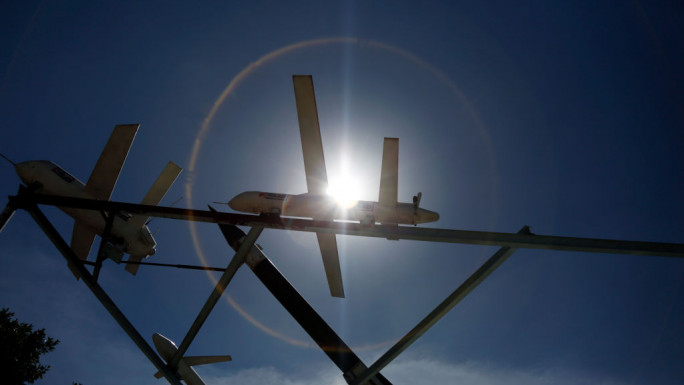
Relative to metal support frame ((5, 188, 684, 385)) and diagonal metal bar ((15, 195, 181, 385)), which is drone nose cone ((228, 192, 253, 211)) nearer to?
metal support frame ((5, 188, 684, 385))

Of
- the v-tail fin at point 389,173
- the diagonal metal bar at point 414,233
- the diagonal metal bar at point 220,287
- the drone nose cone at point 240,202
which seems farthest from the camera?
the drone nose cone at point 240,202

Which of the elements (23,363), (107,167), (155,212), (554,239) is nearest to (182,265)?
(155,212)

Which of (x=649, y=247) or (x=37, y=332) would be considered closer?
(x=649, y=247)

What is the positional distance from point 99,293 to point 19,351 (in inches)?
853

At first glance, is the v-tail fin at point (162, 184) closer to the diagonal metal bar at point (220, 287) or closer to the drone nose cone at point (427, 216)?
the diagonal metal bar at point (220, 287)

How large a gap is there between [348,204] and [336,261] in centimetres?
143

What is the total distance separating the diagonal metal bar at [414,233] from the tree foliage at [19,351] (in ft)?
68.3

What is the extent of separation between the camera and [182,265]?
7.45m

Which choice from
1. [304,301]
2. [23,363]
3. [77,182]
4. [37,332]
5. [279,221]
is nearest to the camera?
[279,221]

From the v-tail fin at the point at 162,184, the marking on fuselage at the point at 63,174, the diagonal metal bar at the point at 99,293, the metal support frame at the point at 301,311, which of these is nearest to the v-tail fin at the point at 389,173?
the metal support frame at the point at 301,311

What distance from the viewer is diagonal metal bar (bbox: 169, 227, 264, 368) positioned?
21.6 ft

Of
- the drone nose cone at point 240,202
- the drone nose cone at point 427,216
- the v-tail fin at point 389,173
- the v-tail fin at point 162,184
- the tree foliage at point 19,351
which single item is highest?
the v-tail fin at point 162,184

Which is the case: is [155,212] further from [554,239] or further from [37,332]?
[37,332]

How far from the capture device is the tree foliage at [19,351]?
19875 mm
